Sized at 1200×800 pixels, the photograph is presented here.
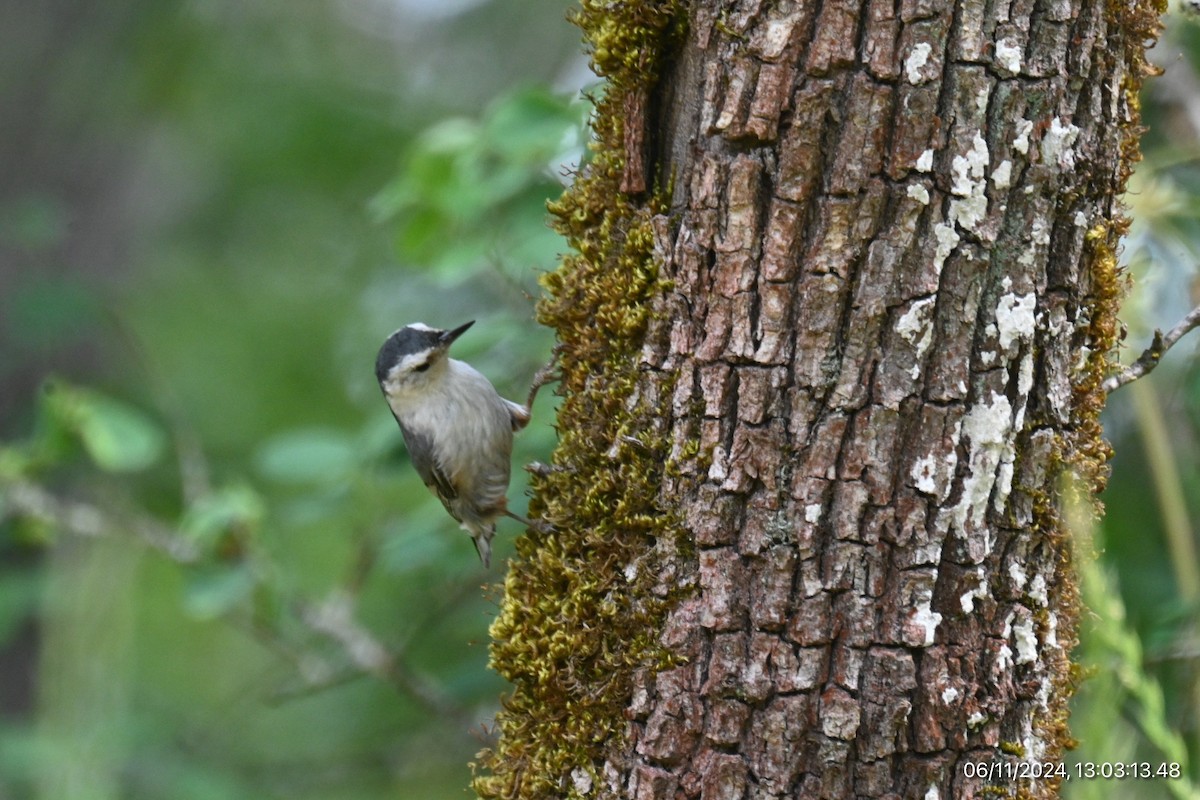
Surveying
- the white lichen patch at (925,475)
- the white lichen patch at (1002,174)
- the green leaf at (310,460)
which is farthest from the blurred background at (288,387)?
the white lichen patch at (1002,174)

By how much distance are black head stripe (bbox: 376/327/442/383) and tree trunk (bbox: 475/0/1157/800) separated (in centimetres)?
180

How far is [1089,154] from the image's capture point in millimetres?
1854

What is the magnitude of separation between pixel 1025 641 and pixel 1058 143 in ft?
2.82

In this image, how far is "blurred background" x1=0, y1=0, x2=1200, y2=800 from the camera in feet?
10.5

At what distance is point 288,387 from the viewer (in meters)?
8.06

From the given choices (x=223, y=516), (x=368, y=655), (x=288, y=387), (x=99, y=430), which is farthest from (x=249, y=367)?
(x=223, y=516)

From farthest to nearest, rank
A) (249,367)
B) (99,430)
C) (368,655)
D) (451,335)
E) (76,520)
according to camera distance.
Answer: (249,367)
(76,520)
(368,655)
(99,430)
(451,335)

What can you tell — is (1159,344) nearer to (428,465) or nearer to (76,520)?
(428,465)

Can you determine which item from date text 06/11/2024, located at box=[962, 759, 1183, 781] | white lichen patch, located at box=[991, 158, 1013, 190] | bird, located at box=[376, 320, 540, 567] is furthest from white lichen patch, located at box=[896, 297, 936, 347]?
bird, located at box=[376, 320, 540, 567]

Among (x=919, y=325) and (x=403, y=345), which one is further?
(x=403, y=345)

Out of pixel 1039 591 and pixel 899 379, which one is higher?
pixel 899 379

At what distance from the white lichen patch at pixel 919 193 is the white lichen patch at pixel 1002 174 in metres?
0.12

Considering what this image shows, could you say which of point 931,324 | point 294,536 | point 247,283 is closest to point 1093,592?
point 931,324

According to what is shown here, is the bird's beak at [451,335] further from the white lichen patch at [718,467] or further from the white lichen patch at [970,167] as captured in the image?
the white lichen patch at [970,167]
